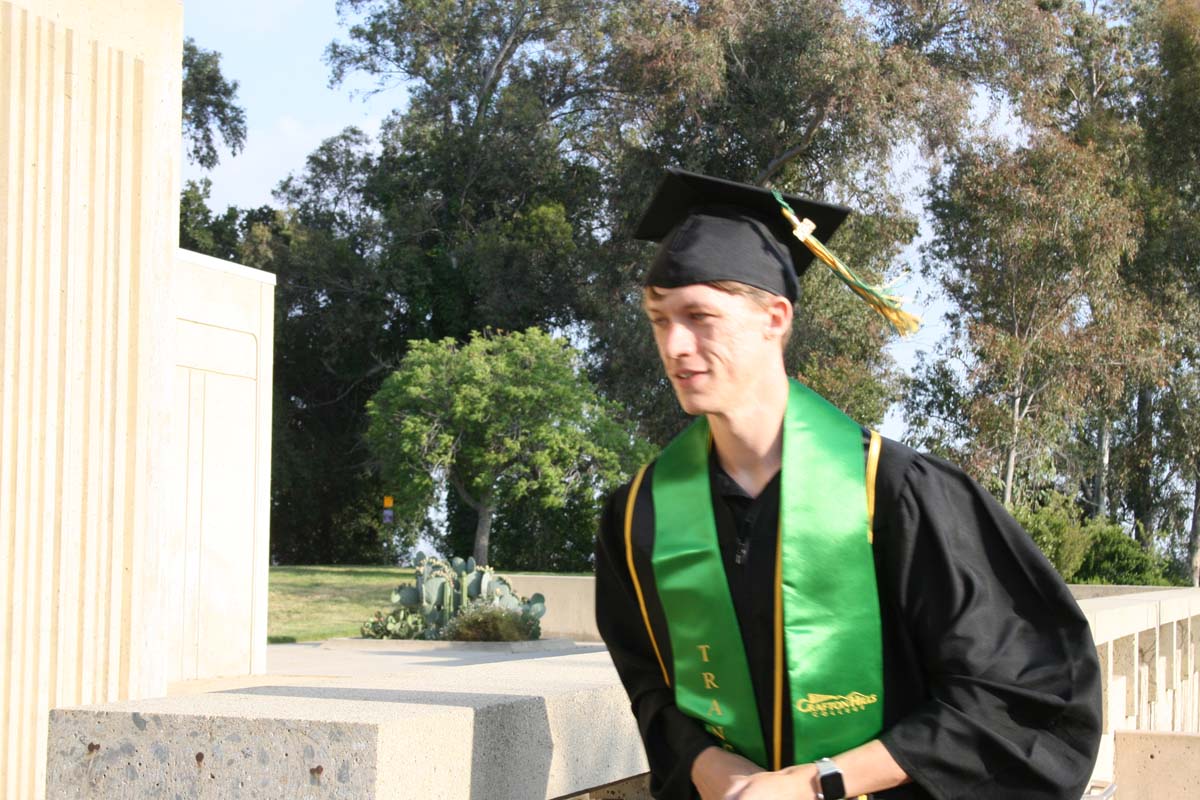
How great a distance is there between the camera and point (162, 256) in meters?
6.36

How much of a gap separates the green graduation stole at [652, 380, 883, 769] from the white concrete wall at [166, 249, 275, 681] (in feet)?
35.0

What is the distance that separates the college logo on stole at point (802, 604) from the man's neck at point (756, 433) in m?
0.03

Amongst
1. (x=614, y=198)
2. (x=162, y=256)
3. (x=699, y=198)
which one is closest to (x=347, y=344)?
(x=614, y=198)

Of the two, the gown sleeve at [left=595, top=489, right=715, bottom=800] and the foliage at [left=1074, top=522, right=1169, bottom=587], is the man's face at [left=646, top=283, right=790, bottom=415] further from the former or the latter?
A: the foliage at [left=1074, top=522, right=1169, bottom=587]

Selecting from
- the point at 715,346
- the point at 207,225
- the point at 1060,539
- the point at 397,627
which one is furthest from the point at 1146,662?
the point at 207,225

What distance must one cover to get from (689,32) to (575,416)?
9.10 m

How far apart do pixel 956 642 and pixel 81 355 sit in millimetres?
4913

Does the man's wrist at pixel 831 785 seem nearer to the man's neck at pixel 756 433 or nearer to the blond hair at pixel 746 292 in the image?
the man's neck at pixel 756 433

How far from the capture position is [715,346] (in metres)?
2.04

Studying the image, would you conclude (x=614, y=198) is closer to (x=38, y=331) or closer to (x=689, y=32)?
(x=689, y=32)

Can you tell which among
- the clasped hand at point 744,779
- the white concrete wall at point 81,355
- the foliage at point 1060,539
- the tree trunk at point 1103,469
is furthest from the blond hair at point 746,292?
the tree trunk at point 1103,469

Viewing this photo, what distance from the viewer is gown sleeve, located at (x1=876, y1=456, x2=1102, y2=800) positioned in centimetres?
190

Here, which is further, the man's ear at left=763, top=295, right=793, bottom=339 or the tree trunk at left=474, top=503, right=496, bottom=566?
the tree trunk at left=474, top=503, right=496, bottom=566

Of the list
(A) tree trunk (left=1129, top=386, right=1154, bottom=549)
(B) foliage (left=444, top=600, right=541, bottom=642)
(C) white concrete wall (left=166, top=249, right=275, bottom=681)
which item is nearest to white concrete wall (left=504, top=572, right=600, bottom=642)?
(B) foliage (left=444, top=600, right=541, bottom=642)
